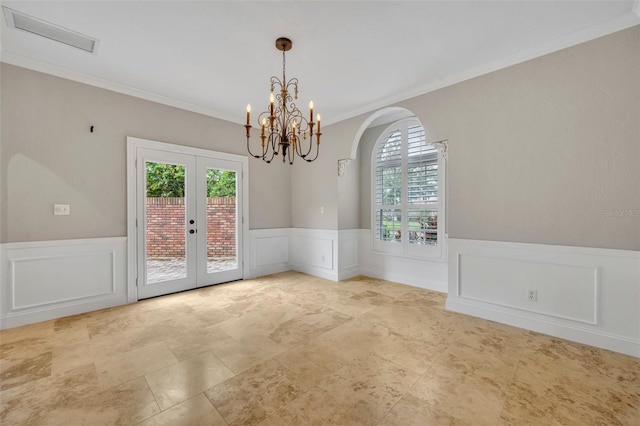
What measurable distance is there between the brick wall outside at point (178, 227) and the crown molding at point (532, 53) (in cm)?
305

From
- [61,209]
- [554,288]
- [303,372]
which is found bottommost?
[303,372]

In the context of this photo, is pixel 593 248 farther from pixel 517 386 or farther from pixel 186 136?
pixel 186 136

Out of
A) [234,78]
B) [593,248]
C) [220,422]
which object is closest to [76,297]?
[220,422]

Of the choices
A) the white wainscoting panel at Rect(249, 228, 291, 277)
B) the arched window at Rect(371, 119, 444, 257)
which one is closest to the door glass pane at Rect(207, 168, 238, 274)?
the white wainscoting panel at Rect(249, 228, 291, 277)

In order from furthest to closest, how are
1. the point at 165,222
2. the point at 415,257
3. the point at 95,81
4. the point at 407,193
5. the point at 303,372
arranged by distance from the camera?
the point at 407,193 → the point at 415,257 → the point at 165,222 → the point at 95,81 → the point at 303,372

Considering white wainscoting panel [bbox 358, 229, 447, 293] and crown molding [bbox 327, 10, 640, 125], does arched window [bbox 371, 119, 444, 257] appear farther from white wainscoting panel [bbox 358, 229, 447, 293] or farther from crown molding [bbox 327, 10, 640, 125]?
crown molding [bbox 327, 10, 640, 125]

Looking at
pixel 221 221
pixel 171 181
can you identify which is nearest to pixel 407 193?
pixel 221 221

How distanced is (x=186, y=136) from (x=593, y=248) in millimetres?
5130

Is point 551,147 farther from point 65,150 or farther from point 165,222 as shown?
point 65,150

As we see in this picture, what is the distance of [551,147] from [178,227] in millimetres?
4708

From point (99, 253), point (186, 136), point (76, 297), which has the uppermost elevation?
point (186, 136)

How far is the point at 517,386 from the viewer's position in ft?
6.33

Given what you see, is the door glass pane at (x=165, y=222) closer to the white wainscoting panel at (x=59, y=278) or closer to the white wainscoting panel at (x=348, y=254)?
the white wainscoting panel at (x=59, y=278)

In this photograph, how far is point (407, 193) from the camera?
15.3ft
